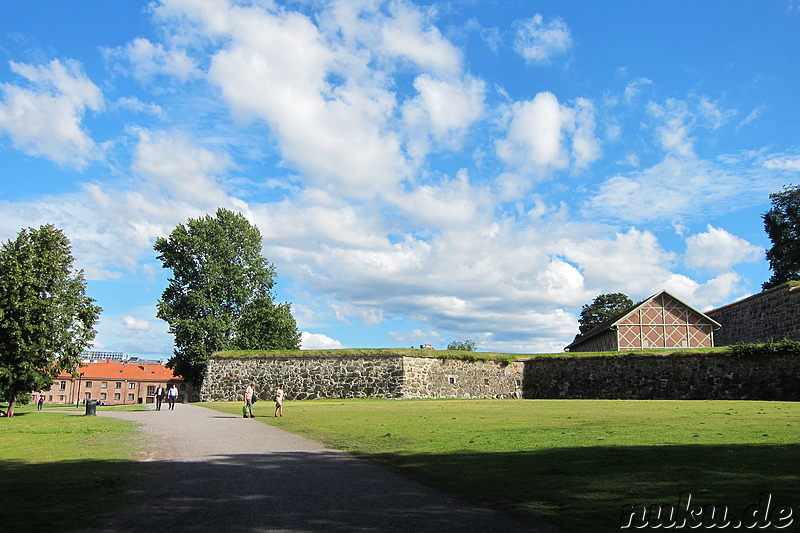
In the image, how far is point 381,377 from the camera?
138ft

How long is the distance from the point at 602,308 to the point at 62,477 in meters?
74.1

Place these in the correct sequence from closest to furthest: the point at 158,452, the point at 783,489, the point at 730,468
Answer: the point at 783,489 → the point at 730,468 → the point at 158,452

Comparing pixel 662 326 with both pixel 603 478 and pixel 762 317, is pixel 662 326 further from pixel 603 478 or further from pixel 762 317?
pixel 603 478

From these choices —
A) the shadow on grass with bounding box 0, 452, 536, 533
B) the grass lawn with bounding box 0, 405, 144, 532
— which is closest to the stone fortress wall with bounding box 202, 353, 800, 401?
the grass lawn with bounding box 0, 405, 144, 532

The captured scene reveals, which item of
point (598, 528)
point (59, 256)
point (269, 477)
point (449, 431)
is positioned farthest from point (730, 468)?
point (59, 256)

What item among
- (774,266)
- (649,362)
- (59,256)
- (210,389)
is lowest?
(210,389)

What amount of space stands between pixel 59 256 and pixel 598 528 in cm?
3502

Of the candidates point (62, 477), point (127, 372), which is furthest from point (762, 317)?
point (127, 372)

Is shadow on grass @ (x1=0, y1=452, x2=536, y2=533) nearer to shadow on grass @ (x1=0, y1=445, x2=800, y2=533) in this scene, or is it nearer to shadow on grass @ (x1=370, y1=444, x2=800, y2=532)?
shadow on grass @ (x1=0, y1=445, x2=800, y2=533)

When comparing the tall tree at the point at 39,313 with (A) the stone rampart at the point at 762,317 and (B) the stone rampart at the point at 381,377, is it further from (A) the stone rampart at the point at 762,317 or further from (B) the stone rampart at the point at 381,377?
(A) the stone rampart at the point at 762,317

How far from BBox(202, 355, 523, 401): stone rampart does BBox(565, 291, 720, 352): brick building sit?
14650 mm

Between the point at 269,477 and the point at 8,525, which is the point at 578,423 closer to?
the point at 269,477

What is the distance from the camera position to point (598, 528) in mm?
5566

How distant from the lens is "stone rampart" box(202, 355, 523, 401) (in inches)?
1642
